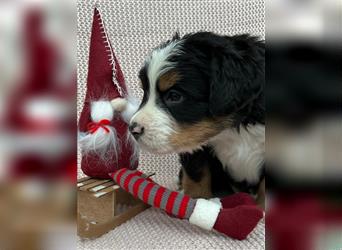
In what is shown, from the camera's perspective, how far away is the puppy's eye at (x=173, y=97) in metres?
1.06

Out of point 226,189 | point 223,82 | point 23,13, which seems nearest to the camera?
point 23,13

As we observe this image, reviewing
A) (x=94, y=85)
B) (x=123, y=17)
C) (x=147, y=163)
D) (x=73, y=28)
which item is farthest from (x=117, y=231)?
(x=123, y=17)

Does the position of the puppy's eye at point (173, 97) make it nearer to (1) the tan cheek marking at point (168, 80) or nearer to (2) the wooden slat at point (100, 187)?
(1) the tan cheek marking at point (168, 80)

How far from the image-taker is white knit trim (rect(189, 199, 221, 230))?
97 cm

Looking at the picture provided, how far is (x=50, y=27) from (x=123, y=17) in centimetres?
164

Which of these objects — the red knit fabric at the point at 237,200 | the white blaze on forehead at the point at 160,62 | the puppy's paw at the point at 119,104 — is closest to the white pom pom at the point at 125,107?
the puppy's paw at the point at 119,104

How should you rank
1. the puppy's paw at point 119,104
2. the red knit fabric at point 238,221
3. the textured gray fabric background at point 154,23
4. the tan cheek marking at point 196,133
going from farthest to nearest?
the textured gray fabric background at point 154,23
the puppy's paw at point 119,104
the tan cheek marking at point 196,133
the red knit fabric at point 238,221

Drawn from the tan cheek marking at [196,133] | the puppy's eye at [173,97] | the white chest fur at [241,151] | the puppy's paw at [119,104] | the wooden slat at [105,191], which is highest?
the puppy's eye at [173,97]

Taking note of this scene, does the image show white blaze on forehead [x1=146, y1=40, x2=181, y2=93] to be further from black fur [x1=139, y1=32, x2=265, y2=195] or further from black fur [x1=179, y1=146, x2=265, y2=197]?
black fur [x1=179, y1=146, x2=265, y2=197]

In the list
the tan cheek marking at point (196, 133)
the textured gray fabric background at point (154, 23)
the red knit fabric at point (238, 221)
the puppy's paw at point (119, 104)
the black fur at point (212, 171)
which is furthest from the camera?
the textured gray fabric background at point (154, 23)

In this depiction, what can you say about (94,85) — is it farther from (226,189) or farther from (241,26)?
(241,26)

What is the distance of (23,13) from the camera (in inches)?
10.1

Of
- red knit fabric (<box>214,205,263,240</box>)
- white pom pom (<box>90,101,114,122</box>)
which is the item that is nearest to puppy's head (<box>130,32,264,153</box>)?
white pom pom (<box>90,101,114,122</box>)

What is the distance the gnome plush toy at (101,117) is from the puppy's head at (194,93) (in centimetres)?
11
